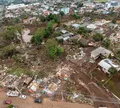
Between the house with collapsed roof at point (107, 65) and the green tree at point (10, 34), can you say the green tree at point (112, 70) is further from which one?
the green tree at point (10, 34)

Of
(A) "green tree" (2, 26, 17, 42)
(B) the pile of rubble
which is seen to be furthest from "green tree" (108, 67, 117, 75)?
(A) "green tree" (2, 26, 17, 42)

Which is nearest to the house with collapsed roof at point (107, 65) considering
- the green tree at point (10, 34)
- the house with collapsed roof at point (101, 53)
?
the house with collapsed roof at point (101, 53)

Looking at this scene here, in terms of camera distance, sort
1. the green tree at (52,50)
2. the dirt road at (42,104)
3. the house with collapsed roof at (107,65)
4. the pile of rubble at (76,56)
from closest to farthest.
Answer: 1. the dirt road at (42,104)
2. the house with collapsed roof at (107,65)
3. the green tree at (52,50)
4. the pile of rubble at (76,56)

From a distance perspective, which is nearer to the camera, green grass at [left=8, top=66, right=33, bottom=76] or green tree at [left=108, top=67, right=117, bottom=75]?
green tree at [left=108, top=67, right=117, bottom=75]

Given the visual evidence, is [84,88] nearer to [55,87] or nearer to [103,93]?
[103,93]

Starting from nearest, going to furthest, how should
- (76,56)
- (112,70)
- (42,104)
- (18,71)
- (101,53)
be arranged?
(42,104) → (112,70) → (18,71) → (101,53) → (76,56)

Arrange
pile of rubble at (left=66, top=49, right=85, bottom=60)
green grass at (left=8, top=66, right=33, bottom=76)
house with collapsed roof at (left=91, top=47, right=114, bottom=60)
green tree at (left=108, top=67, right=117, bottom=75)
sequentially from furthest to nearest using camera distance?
pile of rubble at (left=66, top=49, right=85, bottom=60), house with collapsed roof at (left=91, top=47, right=114, bottom=60), green grass at (left=8, top=66, right=33, bottom=76), green tree at (left=108, top=67, right=117, bottom=75)

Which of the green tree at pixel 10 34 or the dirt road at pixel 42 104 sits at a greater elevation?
the green tree at pixel 10 34

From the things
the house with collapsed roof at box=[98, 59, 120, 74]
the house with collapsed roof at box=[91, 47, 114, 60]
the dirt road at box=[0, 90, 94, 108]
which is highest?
the house with collapsed roof at box=[91, 47, 114, 60]

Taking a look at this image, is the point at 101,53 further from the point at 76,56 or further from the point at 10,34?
the point at 10,34

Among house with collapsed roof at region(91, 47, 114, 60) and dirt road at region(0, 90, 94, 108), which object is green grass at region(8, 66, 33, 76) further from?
house with collapsed roof at region(91, 47, 114, 60)

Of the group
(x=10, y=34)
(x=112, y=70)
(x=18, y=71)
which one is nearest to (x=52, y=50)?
(x=18, y=71)
